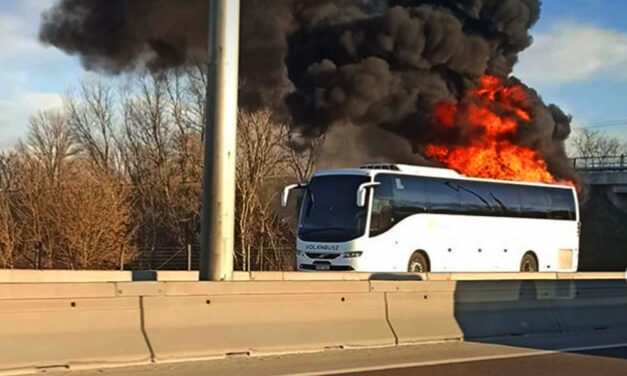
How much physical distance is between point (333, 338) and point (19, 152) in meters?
39.5

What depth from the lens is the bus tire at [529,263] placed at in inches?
1062

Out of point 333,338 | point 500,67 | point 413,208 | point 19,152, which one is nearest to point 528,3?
point 500,67

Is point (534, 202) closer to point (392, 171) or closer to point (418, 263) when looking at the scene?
point (418, 263)

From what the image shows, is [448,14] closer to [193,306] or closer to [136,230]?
[136,230]

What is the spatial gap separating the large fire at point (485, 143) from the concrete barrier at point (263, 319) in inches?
778

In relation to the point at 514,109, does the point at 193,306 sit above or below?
below

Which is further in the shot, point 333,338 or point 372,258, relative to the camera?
point 372,258

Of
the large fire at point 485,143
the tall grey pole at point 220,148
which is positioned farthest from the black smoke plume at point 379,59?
the tall grey pole at point 220,148

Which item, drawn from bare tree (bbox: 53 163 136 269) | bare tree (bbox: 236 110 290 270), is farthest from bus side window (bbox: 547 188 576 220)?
bare tree (bbox: 53 163 136 269)

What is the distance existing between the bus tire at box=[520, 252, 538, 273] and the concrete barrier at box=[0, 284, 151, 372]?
1900cm

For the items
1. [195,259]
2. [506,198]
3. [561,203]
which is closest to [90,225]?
[195,259]

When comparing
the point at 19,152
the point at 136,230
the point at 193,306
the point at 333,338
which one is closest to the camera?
the point at 193,306

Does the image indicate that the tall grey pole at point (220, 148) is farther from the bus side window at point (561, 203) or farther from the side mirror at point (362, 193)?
the bus side window at point (561, 203)

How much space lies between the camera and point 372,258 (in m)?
22.7
